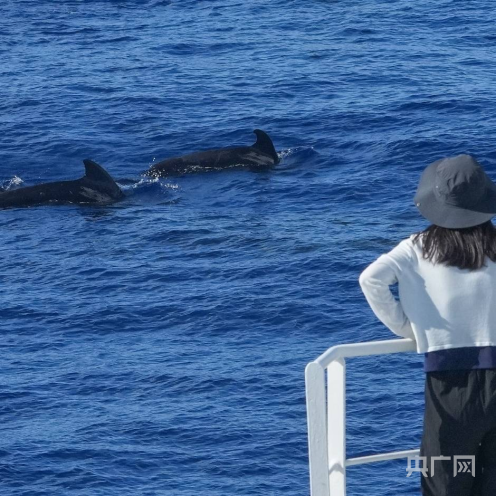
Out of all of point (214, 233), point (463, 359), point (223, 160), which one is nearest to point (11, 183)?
point (223, 160)

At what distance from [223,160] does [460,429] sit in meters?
21.1

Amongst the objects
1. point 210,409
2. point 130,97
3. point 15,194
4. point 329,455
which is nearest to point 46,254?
point 15,194

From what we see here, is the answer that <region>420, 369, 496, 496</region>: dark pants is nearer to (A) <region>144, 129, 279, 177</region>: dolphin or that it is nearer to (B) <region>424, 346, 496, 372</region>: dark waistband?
(B) <region>424, 346, 496, 372</region>: dark waistband

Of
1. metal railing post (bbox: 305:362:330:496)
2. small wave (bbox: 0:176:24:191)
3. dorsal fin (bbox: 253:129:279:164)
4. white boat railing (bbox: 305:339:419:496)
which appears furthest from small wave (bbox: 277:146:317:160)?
metal railing post (bbox: 305:362:330:496)

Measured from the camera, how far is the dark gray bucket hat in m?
5.12

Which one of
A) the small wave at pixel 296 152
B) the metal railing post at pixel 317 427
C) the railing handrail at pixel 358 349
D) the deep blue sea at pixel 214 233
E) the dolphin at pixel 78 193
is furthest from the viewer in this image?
the small wave at pixel 296 152

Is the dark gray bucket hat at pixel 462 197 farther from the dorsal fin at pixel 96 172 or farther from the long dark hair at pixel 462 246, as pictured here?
the dorsal fin at pixel 96 172

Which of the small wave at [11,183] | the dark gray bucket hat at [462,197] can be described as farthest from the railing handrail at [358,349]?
the small wave at [11,183]

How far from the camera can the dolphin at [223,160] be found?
25.8 metres

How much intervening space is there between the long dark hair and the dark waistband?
35cm

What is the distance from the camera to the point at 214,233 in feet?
70.1

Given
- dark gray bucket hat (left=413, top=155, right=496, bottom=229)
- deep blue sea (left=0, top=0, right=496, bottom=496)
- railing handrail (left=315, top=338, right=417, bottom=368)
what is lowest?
deep blue sea (left=0, top=0, right=496, bottom=496)

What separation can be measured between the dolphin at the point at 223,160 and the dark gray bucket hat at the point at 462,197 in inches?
807

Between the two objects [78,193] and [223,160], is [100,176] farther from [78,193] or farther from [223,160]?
[223,160]
